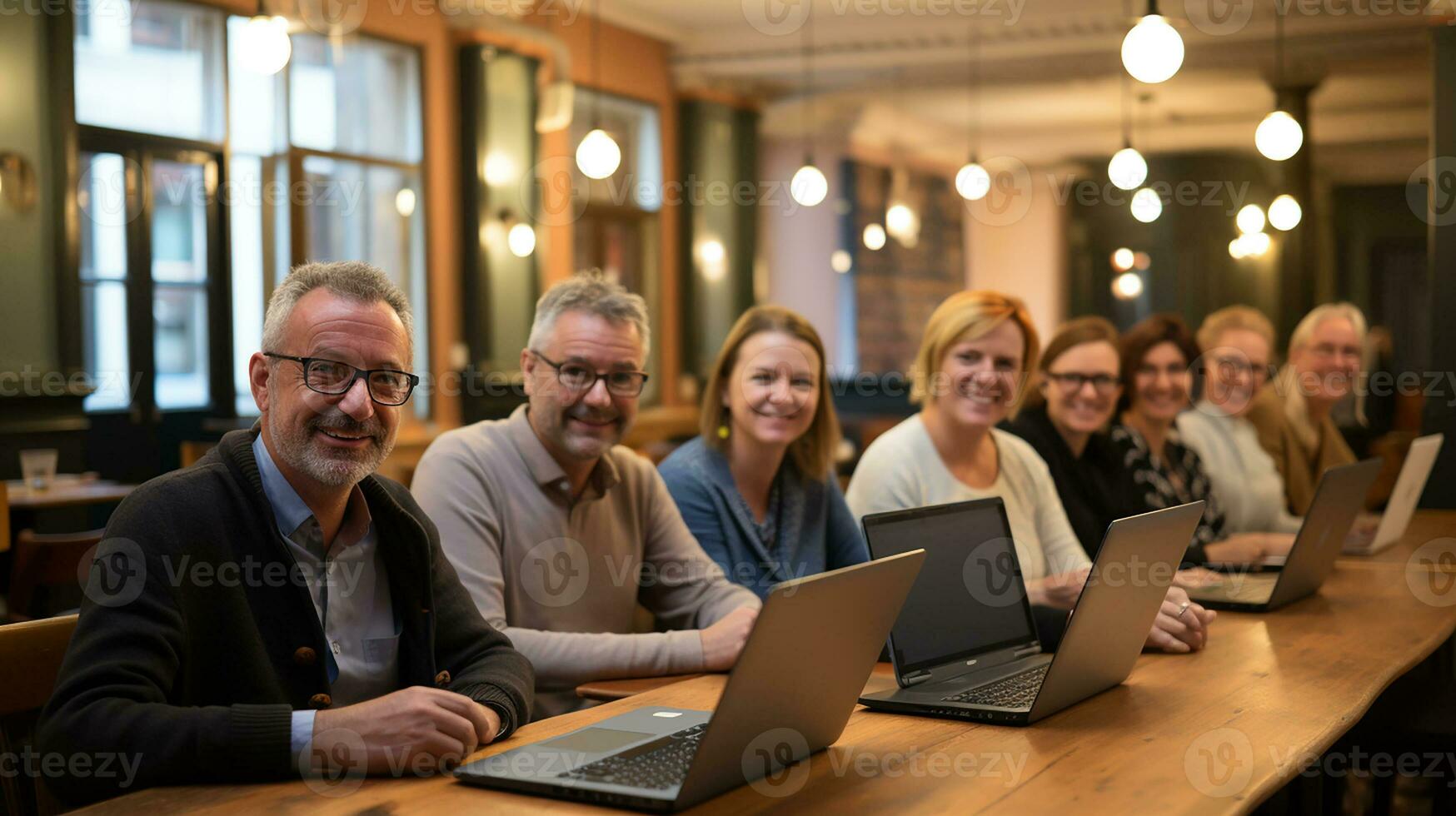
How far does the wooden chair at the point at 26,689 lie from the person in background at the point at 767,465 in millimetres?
1416

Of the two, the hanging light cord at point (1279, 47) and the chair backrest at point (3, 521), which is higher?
the hanging light cord at point (1279, 47)

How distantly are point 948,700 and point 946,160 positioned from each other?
1034 centimetres

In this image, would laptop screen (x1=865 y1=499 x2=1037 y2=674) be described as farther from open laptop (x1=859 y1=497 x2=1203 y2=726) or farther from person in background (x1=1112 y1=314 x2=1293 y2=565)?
person in background (x1=1112 y1=314 x2=1293 y2=565)

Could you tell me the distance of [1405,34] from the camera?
8148mm

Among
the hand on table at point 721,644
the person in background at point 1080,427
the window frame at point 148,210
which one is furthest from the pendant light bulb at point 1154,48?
the window frame at point 148,210

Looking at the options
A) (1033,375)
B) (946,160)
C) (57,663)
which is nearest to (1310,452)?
(1033,375)

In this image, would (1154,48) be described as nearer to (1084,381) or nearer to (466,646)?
(1084,381)

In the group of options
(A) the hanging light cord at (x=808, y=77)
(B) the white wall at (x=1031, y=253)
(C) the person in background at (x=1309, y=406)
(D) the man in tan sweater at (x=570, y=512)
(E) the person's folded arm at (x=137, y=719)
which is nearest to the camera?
(E) the person's folded arm at (x=137, y=719)

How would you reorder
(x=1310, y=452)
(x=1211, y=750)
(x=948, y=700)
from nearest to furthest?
(x=1211, y=750)
(x=948, y=700)
(x=1310, y=452)

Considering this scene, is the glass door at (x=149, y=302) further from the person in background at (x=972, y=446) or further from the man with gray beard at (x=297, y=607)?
the man with gray beard at (x=297, y=607)

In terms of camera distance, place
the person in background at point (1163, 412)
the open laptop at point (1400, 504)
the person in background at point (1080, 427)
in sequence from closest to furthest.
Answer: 1. the person in background at point (1080, 427)
2. the open laptop at point (1400, 504)
3. the person in background at point (1163, 412)

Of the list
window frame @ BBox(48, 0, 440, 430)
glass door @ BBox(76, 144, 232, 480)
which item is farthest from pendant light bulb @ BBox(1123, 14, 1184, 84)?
glass door @ BBox(76, 144, 232, 480)

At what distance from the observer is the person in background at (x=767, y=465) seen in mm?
2914

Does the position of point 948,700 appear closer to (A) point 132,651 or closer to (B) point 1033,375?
(A) point 132,651
